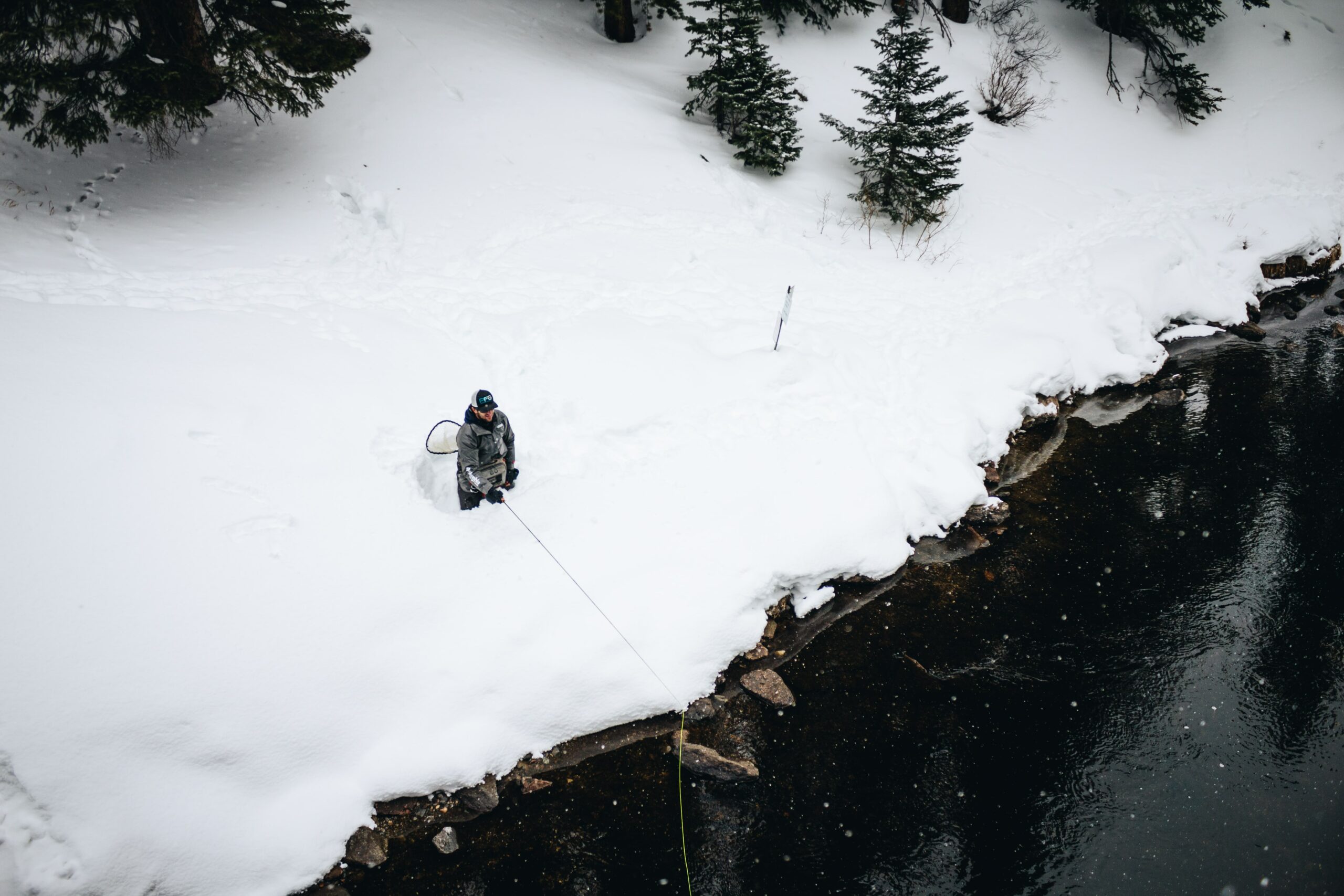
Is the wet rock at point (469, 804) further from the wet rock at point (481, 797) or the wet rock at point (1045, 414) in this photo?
the wet rock at point (1045, 414)

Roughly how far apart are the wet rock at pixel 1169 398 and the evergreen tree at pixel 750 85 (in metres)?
7.49

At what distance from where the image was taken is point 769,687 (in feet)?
19.6

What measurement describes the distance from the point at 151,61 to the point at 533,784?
10462 mm

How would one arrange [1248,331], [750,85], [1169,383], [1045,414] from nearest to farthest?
1. [1045,414]
2. [1169,383]
3. [1248,331]
4. [750,85]

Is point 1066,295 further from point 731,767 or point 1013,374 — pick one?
point 731,767

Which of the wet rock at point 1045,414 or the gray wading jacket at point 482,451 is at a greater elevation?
the gray wading jacket at point 482,451

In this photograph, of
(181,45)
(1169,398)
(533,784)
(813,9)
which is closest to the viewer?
(533,784)

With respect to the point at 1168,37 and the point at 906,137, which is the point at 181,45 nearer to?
the point at 906,137

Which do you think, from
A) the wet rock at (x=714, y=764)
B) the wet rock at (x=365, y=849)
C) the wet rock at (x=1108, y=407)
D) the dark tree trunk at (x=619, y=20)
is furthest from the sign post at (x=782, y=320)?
the dark tree trunk at (x=619, y=20)

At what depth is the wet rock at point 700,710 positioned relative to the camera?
578 cm

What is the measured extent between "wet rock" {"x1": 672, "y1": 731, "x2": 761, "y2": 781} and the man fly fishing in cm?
295

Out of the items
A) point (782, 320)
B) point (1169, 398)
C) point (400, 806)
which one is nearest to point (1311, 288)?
point (1169, 398)

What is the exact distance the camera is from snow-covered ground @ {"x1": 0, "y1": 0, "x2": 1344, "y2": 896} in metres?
4.96

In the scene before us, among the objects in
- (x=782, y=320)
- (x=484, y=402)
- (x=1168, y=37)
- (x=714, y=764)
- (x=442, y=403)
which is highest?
(x=1168, y=37)
